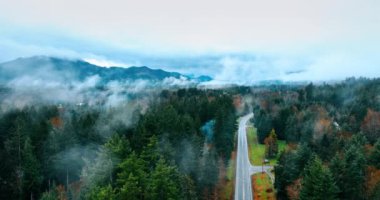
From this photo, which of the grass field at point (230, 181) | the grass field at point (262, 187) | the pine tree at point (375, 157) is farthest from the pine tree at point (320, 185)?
the grass field at point (230, 181)

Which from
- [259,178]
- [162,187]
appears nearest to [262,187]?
[259,178]

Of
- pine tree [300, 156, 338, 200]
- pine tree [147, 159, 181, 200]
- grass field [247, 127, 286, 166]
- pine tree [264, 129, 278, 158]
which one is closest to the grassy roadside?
grass field [247, 127, 286, 166]

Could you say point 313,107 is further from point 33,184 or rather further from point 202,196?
point 33,184

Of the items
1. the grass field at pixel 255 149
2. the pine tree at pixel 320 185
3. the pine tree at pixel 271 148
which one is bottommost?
the grass field at pixel 255 149

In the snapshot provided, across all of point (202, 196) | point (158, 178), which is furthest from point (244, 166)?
point (158, 178)

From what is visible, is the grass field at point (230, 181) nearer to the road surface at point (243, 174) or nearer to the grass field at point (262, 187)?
the road surface at point (243, 174)

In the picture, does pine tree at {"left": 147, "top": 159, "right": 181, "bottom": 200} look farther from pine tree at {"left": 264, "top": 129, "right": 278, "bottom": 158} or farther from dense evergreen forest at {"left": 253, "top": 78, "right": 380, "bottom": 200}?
pine tree at {"left": 264, "top": 129, "right": 278, "bottom": 158}
